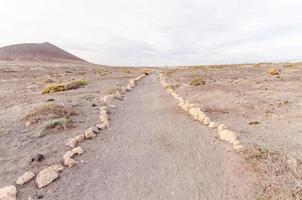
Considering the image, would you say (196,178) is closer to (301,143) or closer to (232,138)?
(232,138)

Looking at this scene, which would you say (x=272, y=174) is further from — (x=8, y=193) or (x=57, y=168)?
(x=8, y=193)

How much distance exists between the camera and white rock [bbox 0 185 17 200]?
16.9 feet

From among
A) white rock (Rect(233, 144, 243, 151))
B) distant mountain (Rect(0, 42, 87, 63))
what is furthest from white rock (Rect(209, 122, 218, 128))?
distant mountain (Rect(0, 42, 87, 63))

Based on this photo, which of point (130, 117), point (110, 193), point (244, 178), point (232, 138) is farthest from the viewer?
point (130, 117)

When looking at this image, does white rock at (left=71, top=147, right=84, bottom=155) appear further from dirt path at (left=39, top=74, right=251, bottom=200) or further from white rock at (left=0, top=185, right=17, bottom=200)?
white rock at (left=0, top=185, right=17, bottom=200)

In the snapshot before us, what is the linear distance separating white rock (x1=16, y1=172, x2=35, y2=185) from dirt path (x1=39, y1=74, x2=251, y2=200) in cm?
52

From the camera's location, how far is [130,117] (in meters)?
11.7

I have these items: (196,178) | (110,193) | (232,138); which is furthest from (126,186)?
(232,138)

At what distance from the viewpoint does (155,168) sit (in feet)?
21.2

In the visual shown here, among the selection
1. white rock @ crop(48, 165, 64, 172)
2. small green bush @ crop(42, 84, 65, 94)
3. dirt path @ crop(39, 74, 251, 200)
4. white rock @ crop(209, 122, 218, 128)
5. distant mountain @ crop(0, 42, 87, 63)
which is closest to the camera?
dirt path @ crop(39, 74, 251, 200)

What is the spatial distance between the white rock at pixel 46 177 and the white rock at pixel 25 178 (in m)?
0.14

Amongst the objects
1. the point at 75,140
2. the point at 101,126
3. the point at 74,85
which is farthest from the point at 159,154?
the point at 74,85

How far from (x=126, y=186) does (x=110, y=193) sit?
0.36 metres

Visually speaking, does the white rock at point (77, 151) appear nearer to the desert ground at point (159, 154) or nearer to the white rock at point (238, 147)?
the desert ground at point (159, 154)
